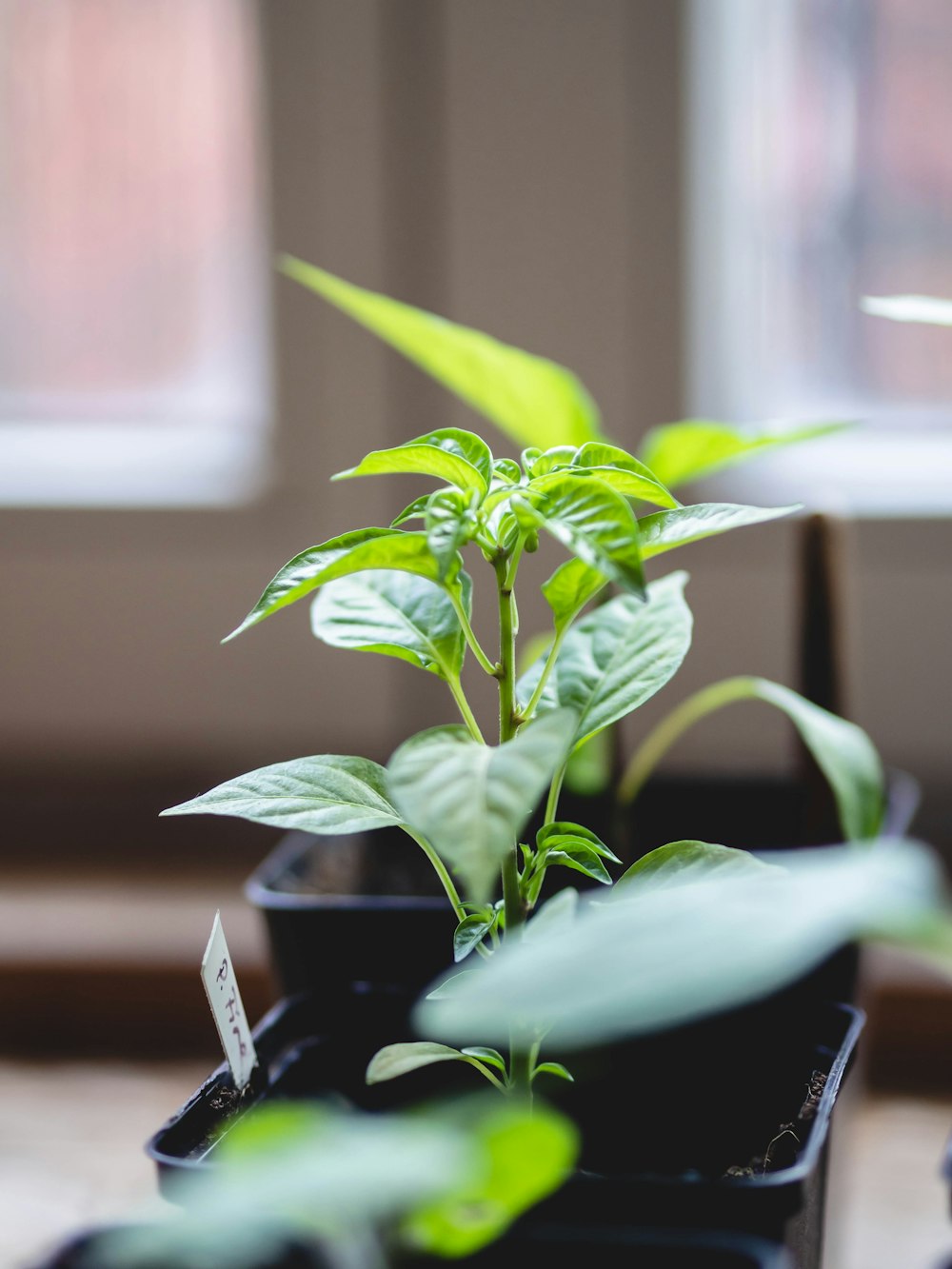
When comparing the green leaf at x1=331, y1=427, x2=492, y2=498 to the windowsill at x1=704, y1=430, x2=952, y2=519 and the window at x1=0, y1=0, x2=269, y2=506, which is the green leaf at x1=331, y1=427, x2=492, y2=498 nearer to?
the windowsill at x1=704, y1=430, x2=952, y2=519

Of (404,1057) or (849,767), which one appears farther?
(849,767)

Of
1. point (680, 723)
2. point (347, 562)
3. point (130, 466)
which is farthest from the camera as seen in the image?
point (130, 466)

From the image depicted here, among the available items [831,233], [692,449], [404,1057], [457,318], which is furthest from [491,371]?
[831,233]

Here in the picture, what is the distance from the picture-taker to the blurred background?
993 mm

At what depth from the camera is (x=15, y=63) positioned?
1.20m

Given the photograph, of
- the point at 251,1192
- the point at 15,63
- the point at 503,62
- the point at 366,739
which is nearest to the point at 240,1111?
the point at 251,1192

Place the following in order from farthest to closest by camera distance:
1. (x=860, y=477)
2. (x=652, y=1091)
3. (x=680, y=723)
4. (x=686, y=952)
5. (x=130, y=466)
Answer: (x=130, y=466) < (x=860, y=477) < (x=680, y=723) < (x=652, y=1091) < (x=686, y=952)

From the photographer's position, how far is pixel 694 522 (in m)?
0.31

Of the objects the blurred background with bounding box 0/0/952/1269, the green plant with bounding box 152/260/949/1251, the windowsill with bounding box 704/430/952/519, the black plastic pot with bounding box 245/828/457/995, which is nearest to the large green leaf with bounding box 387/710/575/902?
the green plant with bounding box 152/260/949/1251

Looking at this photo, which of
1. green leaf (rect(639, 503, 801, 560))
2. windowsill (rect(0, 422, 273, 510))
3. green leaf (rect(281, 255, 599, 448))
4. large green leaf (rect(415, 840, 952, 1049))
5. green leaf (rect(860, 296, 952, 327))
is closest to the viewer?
large green leaf (rect(415, 840, 952, 1049))

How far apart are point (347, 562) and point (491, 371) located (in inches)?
9.4

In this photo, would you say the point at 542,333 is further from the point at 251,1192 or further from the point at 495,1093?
the point at 251,1192

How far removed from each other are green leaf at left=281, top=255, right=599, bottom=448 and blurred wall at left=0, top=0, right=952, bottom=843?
1.63 ft

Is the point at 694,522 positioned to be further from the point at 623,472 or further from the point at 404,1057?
the point at 404,1057
